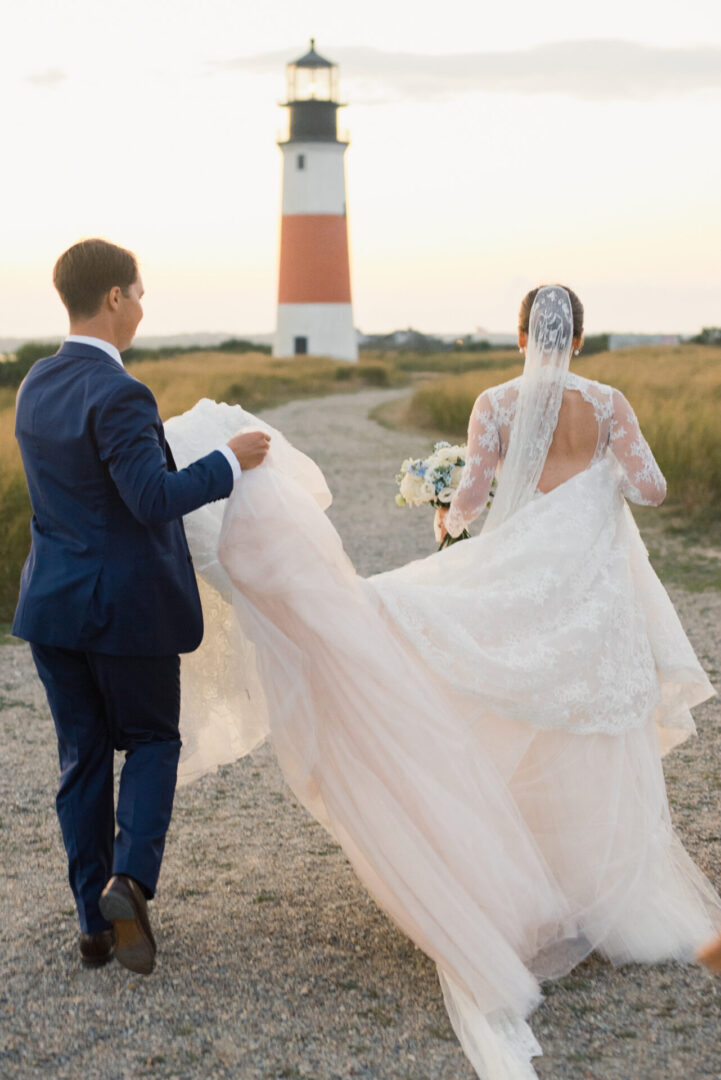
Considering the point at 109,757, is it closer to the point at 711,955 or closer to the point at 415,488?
the point at 415,488

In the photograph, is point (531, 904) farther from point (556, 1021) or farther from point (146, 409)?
point (146, 409)

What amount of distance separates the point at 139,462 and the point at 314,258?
38.7 meters

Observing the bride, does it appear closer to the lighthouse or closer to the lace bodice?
the lace bodice

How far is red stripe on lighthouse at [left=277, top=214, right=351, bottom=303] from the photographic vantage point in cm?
4028

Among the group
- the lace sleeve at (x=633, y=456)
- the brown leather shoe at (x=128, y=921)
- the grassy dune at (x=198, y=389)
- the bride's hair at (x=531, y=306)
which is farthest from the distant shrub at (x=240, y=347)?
the brown leather shoe at (x=128, y=921)

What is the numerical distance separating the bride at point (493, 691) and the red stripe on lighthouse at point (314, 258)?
37708 mm

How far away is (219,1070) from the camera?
2.85 m

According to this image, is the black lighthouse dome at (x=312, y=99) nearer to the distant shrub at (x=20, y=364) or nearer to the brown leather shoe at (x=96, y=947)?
the distant shrub at (x=20, y=364)

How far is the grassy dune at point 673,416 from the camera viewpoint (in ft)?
39.5

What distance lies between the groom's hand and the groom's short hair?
468 mm

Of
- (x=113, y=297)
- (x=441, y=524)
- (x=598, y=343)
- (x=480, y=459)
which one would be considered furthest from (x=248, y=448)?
(x=598, y=343)

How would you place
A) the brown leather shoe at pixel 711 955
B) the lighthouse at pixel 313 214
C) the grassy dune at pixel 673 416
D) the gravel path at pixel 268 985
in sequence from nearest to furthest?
the gravel path at pixel 268 985, the brown leather shoe at pixel 711 955, the grassy dune at pixel 673 416, the lighthouse at pixel 313 214

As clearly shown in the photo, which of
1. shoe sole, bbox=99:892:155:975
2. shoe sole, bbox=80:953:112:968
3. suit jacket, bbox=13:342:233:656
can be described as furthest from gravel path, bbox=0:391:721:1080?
suit jacket, bbox=13:342:233:656

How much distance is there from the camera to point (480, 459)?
12.1 feet
